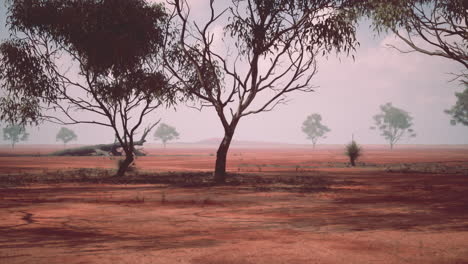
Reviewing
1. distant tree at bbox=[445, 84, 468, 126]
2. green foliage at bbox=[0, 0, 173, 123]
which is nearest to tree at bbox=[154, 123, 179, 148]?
distant tree at bbox=[445, 84, 468, 126]

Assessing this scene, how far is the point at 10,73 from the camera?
19516 mm

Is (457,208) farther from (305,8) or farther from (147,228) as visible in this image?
(305,8)

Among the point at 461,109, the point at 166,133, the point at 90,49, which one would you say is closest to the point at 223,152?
the point at 90,49

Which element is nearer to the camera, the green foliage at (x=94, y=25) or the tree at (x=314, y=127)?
the green foliage at (x=94, y=25)

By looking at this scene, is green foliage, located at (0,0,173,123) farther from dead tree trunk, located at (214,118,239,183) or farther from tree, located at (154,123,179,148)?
tree, located at (154,123,179,148)

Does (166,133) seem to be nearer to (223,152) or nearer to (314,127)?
(314,127)

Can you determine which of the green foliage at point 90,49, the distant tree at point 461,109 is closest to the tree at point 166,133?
the distant tree at point 461,109

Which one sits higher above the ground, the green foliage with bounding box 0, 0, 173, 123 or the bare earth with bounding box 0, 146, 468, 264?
the green foliage with bounding box 0, 0, 173, 123

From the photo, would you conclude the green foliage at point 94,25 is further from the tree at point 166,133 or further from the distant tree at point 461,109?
the tree at point 166,133

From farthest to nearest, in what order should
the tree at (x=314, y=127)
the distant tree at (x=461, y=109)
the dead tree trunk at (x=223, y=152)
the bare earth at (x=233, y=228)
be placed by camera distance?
the tree at (x=314, y=127) < the distant tree at (x=461, y=109) < the dead tree trunk at (x=223, y=152) < the bare earth at (x=233, y=228)

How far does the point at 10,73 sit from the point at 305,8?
1532cm

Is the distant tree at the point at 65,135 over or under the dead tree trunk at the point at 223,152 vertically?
over

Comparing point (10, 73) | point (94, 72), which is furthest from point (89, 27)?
point (10, 73)

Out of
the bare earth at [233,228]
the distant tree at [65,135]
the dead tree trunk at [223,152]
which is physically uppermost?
the distant tree at [65,135]
